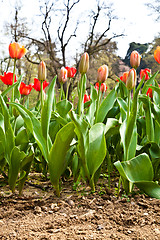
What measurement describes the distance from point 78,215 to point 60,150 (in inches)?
11.8

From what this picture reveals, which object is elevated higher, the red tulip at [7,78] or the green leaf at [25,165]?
the red tulip at [7,78]

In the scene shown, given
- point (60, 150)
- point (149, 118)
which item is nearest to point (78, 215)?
point (60, 150)

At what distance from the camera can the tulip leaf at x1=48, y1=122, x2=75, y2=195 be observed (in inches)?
41.3

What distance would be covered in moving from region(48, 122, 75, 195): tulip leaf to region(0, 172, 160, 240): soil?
0.15 metres

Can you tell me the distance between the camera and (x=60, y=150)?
1097 mm

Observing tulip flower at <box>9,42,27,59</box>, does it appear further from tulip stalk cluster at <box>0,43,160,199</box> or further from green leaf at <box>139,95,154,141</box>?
green leaf at <box>139,95,154,141</box>

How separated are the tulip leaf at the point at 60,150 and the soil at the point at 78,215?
15 cm

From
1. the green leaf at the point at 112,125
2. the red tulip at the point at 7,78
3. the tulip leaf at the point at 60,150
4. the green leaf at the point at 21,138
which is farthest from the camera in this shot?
the red tulip at the point at 7,78

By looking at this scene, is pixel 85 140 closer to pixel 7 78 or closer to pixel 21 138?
pixel 21 138

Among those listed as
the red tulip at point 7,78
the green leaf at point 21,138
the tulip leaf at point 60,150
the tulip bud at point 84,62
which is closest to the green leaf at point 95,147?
the tulip leaf at point 60,150

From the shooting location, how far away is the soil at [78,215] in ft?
2.72

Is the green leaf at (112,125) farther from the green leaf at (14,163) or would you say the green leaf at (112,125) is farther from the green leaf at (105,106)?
the green leaf at (14,163)

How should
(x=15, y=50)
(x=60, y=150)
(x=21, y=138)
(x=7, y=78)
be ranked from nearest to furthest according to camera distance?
(x=60, y=150) < (x=21, y=138) < (x=15, y=50) < (x=7, y=78)

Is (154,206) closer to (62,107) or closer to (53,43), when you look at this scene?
(62,107)
